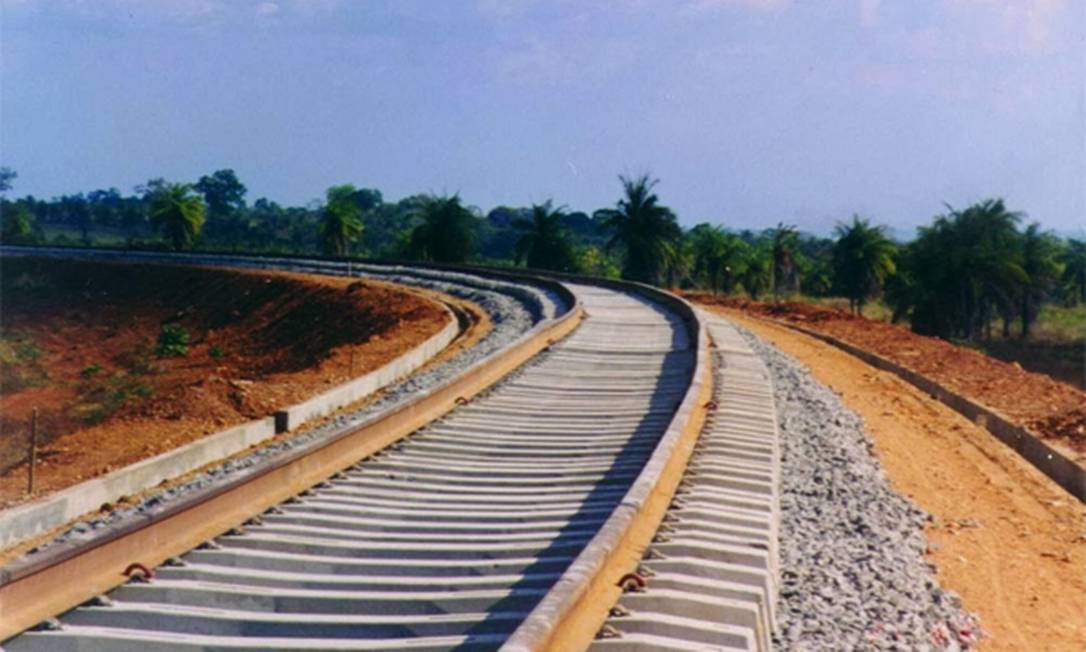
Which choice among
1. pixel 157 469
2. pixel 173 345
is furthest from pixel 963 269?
pixel 157 469

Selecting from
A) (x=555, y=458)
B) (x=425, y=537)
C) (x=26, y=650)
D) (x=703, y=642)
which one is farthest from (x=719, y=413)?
(x=26, y=650)

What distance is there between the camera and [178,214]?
2402 inches

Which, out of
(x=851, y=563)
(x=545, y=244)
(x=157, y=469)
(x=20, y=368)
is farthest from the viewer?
(x=545, y=244)

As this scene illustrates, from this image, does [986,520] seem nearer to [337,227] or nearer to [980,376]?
[980,376]

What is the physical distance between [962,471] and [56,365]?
26168 millimetres

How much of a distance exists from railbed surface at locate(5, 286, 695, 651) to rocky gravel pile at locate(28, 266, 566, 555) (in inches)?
25.0

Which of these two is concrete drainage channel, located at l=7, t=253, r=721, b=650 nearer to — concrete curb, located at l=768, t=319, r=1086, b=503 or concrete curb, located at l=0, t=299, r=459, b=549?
concrete curb, located at l=0, t=299, r=459, b=549

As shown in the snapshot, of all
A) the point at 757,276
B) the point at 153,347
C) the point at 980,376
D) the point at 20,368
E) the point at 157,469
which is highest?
the point at 757,276

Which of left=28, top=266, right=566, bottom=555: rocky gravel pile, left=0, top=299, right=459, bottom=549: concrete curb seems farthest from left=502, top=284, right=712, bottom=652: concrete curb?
left=0, top=299, right=459, bottom=549: concrete curb

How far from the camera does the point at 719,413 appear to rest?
11500 millimetres

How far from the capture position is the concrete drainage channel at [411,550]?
16.9 feet

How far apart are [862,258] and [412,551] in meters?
47.2

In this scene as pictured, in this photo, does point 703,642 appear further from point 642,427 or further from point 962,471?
point 962,471

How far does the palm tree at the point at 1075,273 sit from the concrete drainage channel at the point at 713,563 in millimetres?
66721
